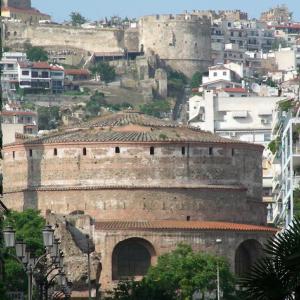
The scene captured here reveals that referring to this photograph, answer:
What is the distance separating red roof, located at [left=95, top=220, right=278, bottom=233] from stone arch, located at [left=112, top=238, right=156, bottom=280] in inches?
30.5

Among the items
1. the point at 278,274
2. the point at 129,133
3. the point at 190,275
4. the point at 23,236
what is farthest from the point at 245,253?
the point at 278,274

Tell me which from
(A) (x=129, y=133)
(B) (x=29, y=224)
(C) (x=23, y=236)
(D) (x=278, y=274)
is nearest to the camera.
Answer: (D) (x=278, y=274)

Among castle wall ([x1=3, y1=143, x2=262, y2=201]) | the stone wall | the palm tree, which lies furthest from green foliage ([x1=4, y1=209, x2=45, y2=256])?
the palm tree

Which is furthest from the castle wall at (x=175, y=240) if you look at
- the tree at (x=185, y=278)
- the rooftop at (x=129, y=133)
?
the rooftop at (x=129, y=133)

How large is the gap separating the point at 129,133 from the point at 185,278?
23289mm

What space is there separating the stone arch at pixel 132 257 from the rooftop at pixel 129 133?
20.5ft

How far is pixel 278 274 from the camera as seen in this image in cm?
4459

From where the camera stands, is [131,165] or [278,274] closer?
[278,274]

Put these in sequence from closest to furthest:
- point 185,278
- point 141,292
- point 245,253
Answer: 1. point 141,292
2. point 185,278
3. point 245,253

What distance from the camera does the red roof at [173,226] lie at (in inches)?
4518

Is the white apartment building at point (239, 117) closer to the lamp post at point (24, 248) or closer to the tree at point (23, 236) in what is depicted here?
the tree at point (23, 236)

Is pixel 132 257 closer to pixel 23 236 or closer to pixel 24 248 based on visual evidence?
pixel 23 236

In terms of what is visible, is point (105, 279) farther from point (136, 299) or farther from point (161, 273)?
point (136, 299)

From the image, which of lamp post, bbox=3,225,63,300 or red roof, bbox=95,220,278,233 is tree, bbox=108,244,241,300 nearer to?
red roof, bbox=95,220,278,233
